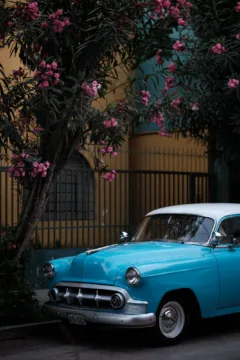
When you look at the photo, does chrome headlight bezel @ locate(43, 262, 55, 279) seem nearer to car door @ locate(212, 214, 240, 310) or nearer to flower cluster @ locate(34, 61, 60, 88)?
car door @ locate(212, 214, 240, 310)

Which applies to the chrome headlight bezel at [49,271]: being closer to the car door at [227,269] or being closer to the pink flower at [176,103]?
the car door at [227,269]

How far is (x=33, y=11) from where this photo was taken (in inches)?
312

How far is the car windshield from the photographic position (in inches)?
331

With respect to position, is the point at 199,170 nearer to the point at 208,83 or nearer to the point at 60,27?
the point at 208,83

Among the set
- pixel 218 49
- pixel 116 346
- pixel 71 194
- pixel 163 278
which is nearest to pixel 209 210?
pixel 163 278

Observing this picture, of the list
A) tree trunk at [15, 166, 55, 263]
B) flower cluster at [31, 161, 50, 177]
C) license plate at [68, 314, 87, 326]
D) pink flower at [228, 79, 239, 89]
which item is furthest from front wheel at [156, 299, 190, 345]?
pink flower at [228, 79, 239, 89]

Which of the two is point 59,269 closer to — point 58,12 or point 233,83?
point 58,12

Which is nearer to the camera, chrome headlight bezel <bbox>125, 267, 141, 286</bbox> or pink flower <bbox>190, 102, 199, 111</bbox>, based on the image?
chrome headlight bezel <bbox>125, 267, 141, 286</bbox>

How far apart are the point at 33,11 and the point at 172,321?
414 cm

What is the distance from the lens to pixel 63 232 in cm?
1225

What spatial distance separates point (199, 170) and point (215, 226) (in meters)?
6.51

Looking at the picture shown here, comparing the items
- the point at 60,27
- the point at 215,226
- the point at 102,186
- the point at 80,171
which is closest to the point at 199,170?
the point at 102,186

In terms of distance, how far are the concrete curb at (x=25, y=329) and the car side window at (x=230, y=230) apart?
258 cm

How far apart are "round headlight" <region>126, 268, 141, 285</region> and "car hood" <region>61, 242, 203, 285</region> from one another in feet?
0.30
